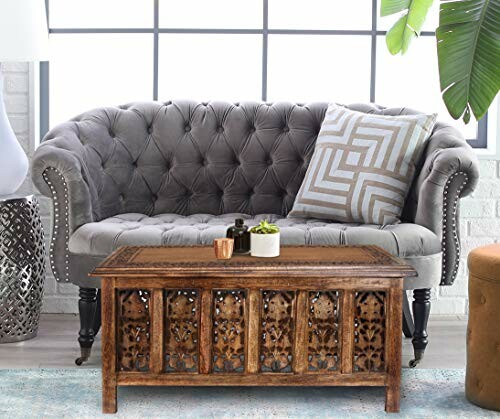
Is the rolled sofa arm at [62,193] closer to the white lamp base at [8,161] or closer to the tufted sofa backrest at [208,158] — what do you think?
the white lamp base at [8,161]

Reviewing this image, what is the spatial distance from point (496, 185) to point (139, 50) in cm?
196

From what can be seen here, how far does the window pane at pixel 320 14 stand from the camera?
4.60 meters

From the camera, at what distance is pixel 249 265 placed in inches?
111

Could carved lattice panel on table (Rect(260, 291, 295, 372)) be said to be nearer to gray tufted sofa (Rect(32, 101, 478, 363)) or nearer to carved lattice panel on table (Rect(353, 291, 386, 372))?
carved lattice panel on table (Rect(353, 291, 386, 372))

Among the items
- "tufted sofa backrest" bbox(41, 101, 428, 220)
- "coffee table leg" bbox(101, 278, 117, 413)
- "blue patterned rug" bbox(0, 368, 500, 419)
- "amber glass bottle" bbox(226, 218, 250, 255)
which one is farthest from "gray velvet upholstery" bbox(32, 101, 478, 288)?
"coffee table leg" bbox(101, 278, 117, 413)

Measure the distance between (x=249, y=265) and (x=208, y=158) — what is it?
4.59 ft

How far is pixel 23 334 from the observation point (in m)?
3.86

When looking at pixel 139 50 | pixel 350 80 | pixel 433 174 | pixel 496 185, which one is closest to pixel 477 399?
pixel 433 174

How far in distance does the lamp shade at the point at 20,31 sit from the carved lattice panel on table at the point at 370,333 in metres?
1.83

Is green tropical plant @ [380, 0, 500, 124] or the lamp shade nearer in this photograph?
green tropical plant @ [380, 0, 500, 124]

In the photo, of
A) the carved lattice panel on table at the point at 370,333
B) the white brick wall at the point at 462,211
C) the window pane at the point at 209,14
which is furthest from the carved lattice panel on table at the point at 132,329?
the window pane at the point at 209,14

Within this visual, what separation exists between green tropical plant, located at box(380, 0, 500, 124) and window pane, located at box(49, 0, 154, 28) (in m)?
1.91

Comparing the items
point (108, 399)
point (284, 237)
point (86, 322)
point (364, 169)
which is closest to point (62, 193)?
point (86, 322)

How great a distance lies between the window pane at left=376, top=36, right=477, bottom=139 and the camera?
183 inches
